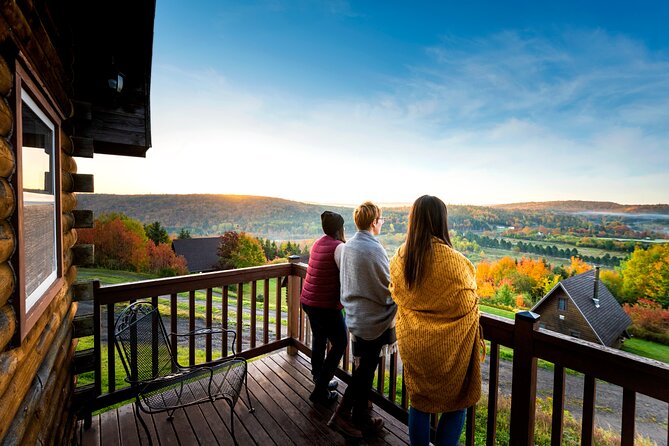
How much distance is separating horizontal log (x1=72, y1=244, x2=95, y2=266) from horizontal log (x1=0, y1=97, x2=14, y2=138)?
1.64 metres

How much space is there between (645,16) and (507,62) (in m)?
9.01

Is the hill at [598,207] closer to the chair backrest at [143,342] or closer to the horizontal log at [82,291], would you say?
the chair backrest at [143,342]

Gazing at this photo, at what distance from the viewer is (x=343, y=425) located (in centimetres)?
215

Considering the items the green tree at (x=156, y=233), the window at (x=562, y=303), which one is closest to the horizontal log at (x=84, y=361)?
the green tree at (x=156, y=233)

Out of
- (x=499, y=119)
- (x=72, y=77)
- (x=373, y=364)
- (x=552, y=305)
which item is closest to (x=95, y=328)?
(x=72, y=77)

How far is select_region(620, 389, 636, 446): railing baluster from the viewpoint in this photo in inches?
47.7

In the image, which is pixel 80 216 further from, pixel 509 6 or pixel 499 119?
pixel 499 119

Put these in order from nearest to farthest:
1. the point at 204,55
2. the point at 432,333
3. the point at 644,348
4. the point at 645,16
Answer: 1. the point at 432,333
2. the point at 204,55
3. the point at 644,348
4. the point at 645,16

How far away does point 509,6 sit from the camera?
714 inches

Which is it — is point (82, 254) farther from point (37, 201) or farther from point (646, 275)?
point (646, 275)

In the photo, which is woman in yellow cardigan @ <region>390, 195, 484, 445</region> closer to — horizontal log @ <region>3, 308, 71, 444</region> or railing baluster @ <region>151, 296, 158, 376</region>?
horizontal log @ <region>3, 308, 71, 444</region>

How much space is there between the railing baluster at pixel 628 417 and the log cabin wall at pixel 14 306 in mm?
2244

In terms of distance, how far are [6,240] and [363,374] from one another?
6.34 feet

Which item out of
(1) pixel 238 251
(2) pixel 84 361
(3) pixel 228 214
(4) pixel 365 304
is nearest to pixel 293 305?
(4) pixel 365 304
